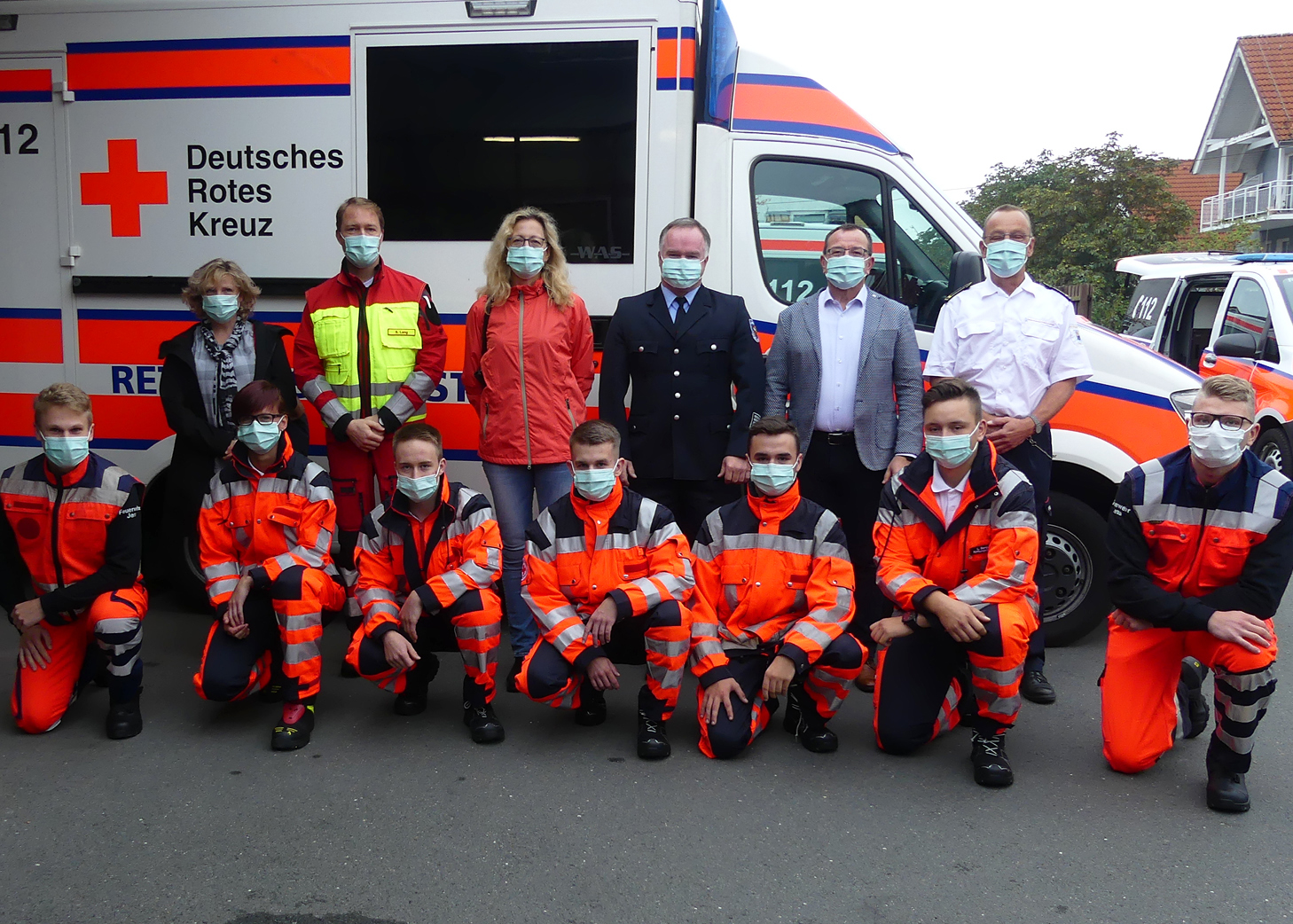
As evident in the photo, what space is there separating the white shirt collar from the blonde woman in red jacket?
1000 millimetres

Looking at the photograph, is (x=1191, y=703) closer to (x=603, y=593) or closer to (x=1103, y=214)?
(x=603, y=593)

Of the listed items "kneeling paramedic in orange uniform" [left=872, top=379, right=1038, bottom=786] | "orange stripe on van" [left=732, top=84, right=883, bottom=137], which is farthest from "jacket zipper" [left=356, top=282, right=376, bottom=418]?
"kneeling paramedic in orange uniform" [left=872, top=379, right=1038, bottom=786]

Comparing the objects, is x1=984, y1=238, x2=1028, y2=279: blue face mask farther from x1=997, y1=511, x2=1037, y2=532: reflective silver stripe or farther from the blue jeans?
the blue jeans

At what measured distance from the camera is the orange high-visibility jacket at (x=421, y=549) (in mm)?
4207

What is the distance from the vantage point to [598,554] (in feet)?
13.6

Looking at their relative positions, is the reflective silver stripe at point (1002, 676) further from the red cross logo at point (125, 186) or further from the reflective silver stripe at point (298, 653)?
the red cross logo at point (125, 186)

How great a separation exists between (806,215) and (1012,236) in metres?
0.98

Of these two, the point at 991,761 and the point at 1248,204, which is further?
the point at 1248,204

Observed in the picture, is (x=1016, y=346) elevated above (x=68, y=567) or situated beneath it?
elevated above

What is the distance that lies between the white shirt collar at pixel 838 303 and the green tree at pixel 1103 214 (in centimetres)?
1711

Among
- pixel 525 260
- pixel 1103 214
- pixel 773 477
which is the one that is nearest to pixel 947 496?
pixel 773 477

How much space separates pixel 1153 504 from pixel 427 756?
273 centimetres

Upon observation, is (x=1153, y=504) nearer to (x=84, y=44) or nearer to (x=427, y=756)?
(x=427, y=756)

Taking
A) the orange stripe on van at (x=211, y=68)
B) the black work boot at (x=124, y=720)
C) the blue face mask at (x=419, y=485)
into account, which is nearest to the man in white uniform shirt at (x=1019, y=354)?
the blue face mask at (x=419, y=485)
